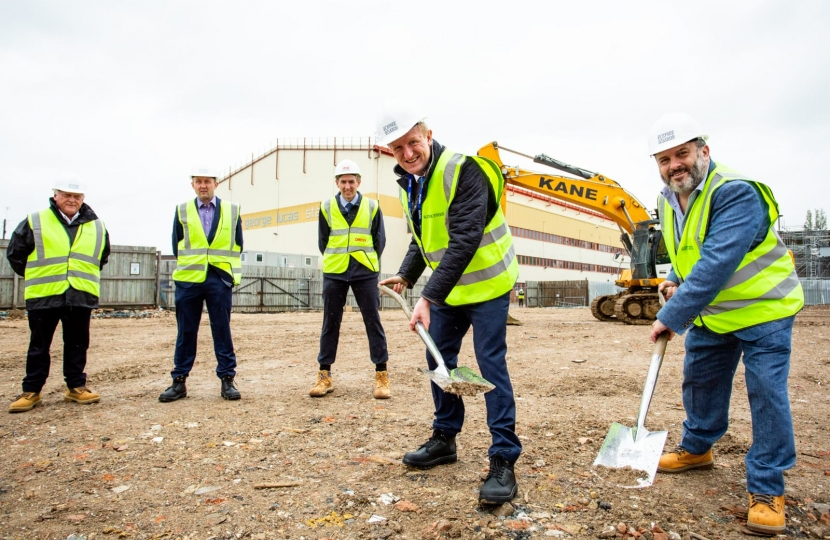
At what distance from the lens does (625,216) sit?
13727 millimetres

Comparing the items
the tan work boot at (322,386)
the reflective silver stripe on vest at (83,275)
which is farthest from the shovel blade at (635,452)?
the reflective silver stripe on vest at (83,275)

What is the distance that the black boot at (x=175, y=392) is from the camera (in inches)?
179

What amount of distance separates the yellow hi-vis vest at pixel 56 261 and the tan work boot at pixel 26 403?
786 millimetres

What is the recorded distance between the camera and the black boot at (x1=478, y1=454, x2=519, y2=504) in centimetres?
239

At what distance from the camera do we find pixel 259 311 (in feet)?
68.3

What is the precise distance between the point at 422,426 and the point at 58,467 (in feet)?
7.19

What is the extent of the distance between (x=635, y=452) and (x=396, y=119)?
6.52 ft

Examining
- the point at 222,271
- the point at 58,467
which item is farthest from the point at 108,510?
the point at 222,271

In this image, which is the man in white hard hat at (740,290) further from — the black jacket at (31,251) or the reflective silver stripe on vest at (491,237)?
the black jacket at (31,251)

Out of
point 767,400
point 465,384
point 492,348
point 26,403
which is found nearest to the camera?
point 767,400

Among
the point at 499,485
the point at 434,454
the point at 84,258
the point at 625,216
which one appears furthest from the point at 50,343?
the point at 625,216

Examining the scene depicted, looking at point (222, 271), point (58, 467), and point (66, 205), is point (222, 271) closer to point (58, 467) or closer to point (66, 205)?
point (66, 205)

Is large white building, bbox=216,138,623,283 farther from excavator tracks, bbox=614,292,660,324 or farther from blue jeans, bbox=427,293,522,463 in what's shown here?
blue jeans, bbox=427,293,522,463

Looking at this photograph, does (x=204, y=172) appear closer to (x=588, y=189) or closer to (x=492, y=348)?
(x=492, y=348)
